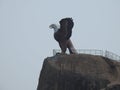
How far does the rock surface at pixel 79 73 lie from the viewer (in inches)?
899

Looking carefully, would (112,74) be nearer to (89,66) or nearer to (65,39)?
(89,66)

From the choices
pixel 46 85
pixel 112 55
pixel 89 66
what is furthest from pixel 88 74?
pixel 112 55

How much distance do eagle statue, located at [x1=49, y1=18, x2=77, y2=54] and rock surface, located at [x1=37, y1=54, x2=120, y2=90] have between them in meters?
1.27

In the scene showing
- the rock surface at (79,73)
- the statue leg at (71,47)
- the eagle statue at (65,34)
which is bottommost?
the rock surface at (79,73)

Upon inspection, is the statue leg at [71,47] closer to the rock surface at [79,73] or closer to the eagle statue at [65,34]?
the eagle statue at [65,34]

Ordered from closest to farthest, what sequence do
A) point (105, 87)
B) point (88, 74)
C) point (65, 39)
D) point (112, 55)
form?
point (105, 87) → point (88, 74) → point (65, 39) → point (112, 55)

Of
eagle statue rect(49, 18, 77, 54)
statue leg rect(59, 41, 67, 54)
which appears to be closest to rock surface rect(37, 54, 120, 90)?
statue leg rect(59, 41, 67, 54)

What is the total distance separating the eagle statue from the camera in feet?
85.0

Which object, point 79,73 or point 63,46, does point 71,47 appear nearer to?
point 63,46

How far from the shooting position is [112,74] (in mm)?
23656

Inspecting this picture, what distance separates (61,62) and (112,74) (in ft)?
9.61

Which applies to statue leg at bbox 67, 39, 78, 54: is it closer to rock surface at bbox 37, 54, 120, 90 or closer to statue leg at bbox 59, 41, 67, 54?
statue leg at bbox 59, 41, 67, 54

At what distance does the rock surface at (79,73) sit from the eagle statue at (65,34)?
4.18ft

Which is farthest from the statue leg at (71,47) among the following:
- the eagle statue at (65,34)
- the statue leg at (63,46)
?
the statue leg at (63,46)
